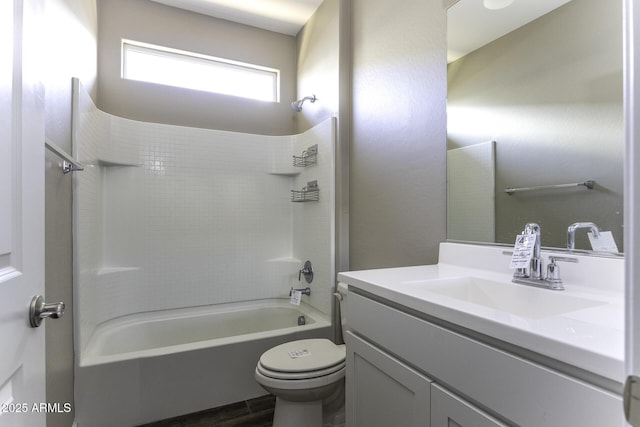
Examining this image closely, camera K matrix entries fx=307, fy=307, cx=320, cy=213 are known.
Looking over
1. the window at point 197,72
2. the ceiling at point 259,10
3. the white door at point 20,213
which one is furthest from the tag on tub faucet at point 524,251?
the window at point 197,72

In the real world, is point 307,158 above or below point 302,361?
above

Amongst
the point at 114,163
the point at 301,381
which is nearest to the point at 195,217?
the point at 114,163

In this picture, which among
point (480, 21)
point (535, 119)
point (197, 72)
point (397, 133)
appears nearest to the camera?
point (535, 119)

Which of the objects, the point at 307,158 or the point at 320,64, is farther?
the point at 307,158

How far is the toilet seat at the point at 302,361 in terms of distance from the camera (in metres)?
1.46

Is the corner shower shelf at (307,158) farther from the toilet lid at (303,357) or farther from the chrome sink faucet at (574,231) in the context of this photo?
the chrome sink faucet at (574,231)

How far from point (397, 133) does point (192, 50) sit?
203 cm

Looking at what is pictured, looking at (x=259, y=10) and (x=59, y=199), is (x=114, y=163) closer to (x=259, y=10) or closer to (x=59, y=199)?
(x=59, y=199)

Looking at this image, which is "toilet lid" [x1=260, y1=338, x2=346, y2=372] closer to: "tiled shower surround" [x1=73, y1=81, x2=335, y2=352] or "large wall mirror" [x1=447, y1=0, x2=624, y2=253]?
"tiled shower surround" [x1=73, y1=81, x2=335, y2=352]

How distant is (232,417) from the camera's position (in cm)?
180

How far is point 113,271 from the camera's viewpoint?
2.29 meters

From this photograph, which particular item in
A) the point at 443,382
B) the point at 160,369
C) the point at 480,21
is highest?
the point at 480,21

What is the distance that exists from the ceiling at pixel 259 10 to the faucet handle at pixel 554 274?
2.48 meters

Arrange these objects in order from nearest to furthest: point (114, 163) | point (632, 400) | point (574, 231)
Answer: point (632, 400)
point (574, 231)
point (114, 163)
